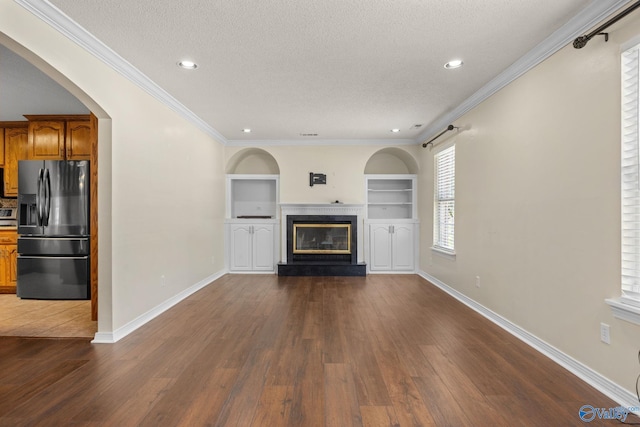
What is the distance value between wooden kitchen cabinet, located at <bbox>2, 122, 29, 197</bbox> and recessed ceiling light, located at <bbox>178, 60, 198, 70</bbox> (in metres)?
3.52

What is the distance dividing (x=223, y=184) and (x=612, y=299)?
5.60 metres

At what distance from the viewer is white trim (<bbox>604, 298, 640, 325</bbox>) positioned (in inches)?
72.0

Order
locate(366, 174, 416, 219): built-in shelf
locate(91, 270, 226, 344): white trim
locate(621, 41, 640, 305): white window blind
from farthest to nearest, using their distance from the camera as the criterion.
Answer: locate(366, 174, 416, 219): built-in shelf < locate(91, 270, 226, 344): white trim < locate(621, 41, 640, 305): white window blind

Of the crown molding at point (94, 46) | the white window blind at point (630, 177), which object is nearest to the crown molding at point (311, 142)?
the crown molding at point (94, 46)

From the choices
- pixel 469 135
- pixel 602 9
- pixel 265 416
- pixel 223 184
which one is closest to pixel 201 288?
pixel 223 184

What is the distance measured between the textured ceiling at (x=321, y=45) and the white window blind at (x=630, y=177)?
59 centimetres

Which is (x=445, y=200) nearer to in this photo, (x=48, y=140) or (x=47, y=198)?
(x=47, y=198)

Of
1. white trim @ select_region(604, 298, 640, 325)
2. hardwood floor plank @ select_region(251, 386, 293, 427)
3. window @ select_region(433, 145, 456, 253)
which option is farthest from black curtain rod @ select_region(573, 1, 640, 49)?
hardwood floor plank @ select_region(251, 386, 293, 427)

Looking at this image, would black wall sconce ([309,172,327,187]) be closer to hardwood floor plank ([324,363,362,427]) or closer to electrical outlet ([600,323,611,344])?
hardwood floor plank ([324,363,362,427])

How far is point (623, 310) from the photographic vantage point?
191 cm

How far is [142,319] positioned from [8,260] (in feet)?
9.53

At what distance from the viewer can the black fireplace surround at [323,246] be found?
231 inches

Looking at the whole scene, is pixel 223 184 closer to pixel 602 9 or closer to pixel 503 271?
pixel 503 271

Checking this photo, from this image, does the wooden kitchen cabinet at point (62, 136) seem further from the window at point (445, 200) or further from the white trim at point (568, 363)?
the white trim at point (568, 363)
